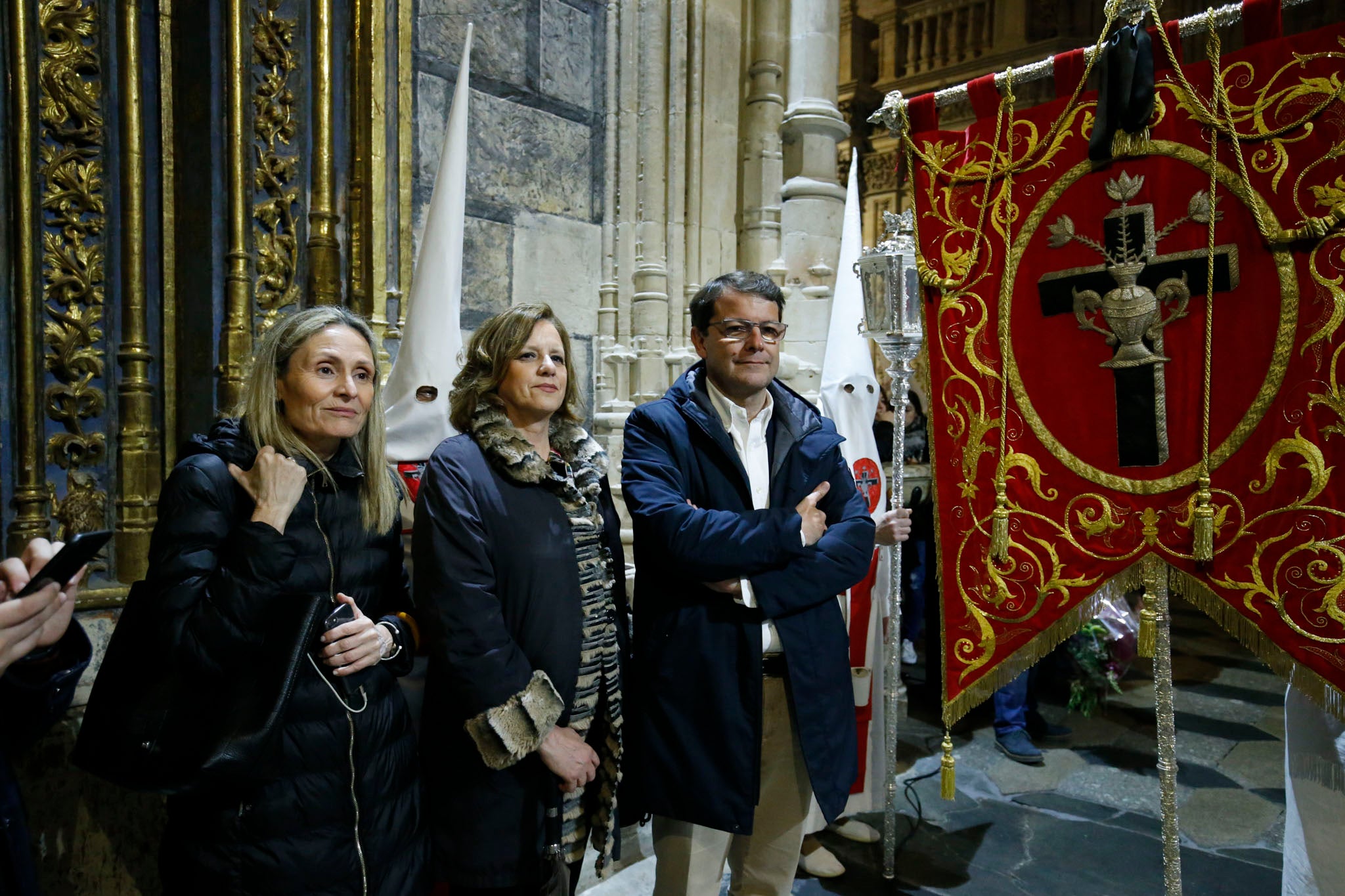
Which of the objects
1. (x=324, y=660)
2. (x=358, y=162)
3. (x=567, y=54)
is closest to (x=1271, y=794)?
(x=324, y=660)

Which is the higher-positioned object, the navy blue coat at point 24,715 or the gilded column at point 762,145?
the gilded column at point 762,145

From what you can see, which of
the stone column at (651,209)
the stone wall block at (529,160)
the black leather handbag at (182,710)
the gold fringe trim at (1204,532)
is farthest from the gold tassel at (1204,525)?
the stone wall block at (529,160)

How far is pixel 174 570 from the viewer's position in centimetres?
127

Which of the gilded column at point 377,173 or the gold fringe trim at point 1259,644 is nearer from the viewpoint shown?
the gold fringe trim at point 1259,644

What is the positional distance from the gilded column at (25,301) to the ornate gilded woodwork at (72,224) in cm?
4

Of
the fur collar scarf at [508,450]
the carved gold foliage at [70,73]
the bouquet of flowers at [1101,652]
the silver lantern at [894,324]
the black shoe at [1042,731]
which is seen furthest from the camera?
the bouquet of flowers at [1101,652]

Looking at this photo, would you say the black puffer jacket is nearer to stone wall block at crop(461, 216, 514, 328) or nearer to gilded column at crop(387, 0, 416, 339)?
gilded column at crop(387, 0, 416, 339)

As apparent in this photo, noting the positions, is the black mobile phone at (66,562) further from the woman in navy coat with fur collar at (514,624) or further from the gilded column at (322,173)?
the gilded column at (322,173)

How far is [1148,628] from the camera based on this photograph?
5.78 feet

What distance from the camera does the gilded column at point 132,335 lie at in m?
2.06

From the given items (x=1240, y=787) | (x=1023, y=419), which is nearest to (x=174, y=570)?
(x=1023, y=419)

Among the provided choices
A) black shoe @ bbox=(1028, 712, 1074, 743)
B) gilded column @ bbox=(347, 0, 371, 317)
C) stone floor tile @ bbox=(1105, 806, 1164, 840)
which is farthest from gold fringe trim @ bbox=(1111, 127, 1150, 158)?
black shoe @ bbox=(1028, 712, 1074, 743)

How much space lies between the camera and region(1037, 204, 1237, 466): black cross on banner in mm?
1779

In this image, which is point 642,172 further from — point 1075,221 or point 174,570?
point 174,570
